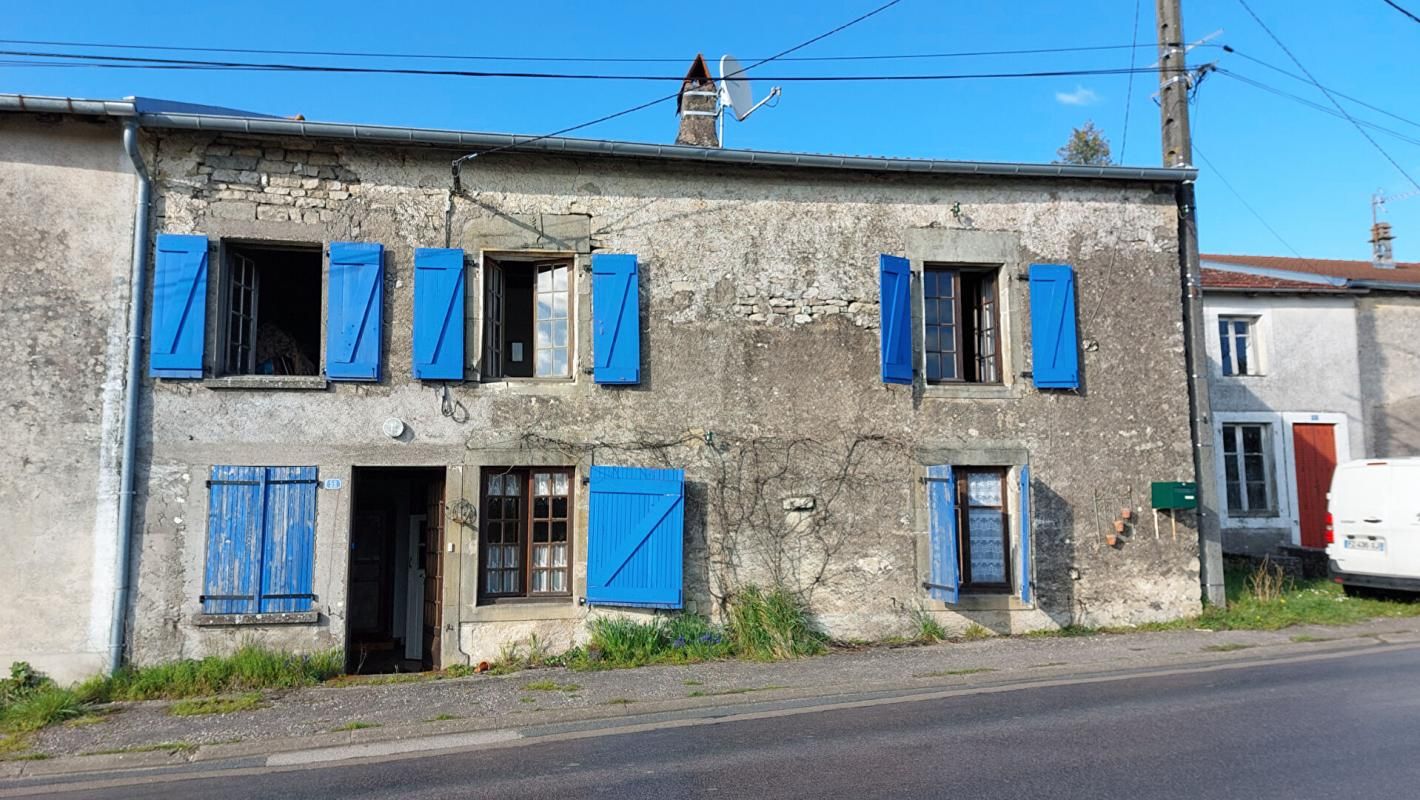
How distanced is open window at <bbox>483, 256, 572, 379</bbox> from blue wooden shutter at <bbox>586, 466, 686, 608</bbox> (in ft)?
4.58

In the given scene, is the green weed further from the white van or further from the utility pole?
the white van

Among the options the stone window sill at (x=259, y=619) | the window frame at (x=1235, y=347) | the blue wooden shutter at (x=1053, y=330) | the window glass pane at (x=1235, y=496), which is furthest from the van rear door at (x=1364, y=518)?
the stone window sill at (x=259, y=619)

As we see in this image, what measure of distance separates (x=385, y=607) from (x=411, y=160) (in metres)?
5.42

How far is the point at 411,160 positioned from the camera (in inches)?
366

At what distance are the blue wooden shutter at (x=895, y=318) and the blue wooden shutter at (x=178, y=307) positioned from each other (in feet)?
22.8

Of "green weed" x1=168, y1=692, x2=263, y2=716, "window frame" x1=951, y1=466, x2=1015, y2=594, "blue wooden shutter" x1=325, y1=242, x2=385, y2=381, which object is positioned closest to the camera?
"green weed" x1=168, y1=692, x2=263, y2=716

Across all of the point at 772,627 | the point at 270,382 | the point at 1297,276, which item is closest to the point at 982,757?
the point at 772,627

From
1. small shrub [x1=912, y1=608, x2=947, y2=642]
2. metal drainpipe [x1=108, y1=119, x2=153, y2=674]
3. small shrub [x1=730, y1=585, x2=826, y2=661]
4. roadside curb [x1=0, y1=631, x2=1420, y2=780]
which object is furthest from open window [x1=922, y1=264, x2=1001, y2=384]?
metal drainpipe [x1=108, y1=119, x2=153, y2=674]

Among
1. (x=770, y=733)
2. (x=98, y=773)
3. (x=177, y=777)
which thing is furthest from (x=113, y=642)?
(x=770, y=733)

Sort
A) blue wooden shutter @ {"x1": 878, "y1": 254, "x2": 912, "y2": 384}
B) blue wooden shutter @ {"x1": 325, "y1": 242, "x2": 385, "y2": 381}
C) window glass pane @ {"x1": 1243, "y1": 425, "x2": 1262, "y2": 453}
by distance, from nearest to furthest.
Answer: blue wooden shutter @ {"x1": 325, "y1": 242, "x2": 385, "y2": 381} < blue wooden shutter @ {"x1": 878, "y1": 254, "x2": 912, "y2": 384} < window glass pane @ {"x1": 1243, "y1": 425, "x2": 1262, "y2": 453}

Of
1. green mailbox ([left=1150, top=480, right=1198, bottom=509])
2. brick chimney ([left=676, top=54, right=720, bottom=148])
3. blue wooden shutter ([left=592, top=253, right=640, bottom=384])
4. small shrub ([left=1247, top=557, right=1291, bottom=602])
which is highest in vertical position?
brick chimney ([left=676, top=54, right=720, bottom=148])

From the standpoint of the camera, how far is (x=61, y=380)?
8.39m

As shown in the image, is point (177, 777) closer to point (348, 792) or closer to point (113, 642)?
point (348, 792)

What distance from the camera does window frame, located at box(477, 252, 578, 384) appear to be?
9391 mm
